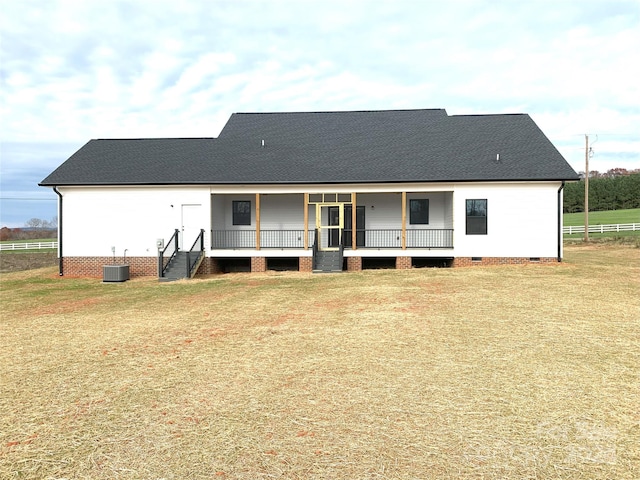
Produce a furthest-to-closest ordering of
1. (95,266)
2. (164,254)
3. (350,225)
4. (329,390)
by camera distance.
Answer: (350,225) → (95,266) → (164,254) → (329,390)

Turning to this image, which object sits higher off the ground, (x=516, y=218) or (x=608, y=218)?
(x=608, y=218)

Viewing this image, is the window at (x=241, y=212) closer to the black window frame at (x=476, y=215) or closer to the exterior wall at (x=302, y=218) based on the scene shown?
the exterior wall at (x=302, y=218)

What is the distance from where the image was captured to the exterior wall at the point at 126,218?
2059 cm

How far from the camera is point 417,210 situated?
72.0ft

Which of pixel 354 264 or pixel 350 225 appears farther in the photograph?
pixel 350 225

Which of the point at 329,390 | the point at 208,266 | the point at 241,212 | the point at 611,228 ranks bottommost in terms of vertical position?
the point at 329,390

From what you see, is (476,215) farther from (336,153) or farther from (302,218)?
(302,218)

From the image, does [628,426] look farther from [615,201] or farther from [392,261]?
[615,201]

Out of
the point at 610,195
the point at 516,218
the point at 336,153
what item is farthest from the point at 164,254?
the point at 610,195

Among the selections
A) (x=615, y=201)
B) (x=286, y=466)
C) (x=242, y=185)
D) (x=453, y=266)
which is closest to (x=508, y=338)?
(x=286, y=466)

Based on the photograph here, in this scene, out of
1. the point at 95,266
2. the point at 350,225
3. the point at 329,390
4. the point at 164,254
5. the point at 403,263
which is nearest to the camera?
the point at 329,390

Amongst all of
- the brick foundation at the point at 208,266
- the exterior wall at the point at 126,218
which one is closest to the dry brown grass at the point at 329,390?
the brick foundation at the point at 208,266

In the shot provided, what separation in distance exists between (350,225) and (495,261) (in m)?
6.59

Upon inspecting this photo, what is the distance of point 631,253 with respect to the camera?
25.8 meters
